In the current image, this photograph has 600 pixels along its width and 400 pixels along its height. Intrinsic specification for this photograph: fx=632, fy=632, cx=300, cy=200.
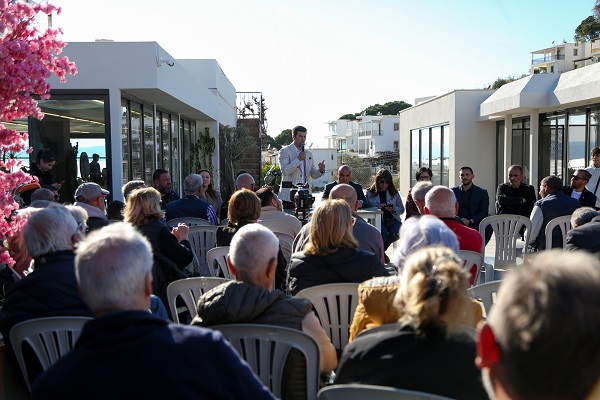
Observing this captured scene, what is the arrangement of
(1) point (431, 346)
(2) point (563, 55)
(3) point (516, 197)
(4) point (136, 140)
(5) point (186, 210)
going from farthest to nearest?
(2) point (563, 55) < (4) point (136, 140) < (3) point (516, 197) < (5) point (186, 210) < (1) point (431, 346)

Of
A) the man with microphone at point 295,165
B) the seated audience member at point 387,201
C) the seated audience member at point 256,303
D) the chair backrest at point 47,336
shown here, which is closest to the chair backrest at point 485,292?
the seated audience member at point 256,303

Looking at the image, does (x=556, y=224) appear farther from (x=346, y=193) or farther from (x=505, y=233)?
(x=346, y=193)

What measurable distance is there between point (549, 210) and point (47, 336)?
6055mm

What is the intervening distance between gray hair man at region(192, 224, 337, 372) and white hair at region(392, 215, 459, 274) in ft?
2.85

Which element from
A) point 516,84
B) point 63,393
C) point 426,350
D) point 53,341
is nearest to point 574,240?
point 426,350

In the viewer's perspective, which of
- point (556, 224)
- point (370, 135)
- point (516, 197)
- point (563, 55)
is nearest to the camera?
point (556, 224)

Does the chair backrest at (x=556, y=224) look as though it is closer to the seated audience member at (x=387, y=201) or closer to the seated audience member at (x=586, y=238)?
the seated audience member at (x=586, y=238)

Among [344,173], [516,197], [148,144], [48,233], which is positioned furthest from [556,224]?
[148,144]

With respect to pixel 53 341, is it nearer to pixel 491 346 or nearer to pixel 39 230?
pixel 39 230

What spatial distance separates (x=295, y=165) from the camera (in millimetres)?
9445

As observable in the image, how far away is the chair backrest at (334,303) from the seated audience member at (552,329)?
241 cm

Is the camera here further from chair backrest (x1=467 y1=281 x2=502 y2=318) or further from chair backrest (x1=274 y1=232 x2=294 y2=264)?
chair backrest (x1=467 y1=281 x2=502 y2=318)

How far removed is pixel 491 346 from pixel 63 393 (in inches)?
51.1

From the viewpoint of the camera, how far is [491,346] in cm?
130
